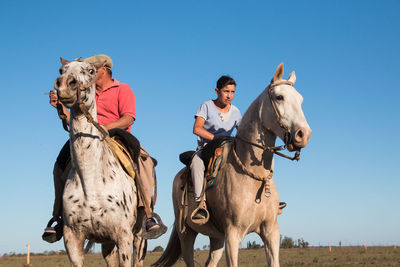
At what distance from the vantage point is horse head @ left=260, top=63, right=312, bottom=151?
633cm

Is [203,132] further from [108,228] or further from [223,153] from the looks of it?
[108,228]

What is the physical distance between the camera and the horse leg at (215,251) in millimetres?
8714

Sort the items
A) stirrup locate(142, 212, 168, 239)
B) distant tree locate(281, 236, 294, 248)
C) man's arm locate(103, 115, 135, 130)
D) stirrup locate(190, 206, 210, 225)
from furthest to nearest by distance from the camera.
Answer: distant tree locate(281, 236, 294, 248) → stirrup locate(190, 206, 210, 225) → man's arm locate(103, 115, 135, 130) → stirrup locate(142, 212, 168, 239)

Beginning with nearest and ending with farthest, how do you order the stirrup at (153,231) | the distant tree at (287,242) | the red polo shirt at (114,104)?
1. the stirrup at (153,231)
2. the red polo shirt at (114,104)
3. the distant tree at (287,242)

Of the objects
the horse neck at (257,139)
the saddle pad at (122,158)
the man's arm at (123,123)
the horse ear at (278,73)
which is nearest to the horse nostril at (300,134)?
the horse neck at (257,139)

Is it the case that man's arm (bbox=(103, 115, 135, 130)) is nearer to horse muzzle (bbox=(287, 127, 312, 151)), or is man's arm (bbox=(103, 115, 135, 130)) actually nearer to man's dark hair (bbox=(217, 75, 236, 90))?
man's dark hair (bbox=(217, 75, 236, 90))

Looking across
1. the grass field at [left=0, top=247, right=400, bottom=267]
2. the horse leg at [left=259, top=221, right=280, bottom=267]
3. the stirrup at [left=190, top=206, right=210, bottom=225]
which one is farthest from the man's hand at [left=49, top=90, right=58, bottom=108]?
the grass field at [left=0, top=247, right=400, bottom=267]

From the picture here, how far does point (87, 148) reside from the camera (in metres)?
6.02

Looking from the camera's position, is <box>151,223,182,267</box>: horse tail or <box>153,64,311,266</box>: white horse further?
<box>151,223,182,267</box>: horse tail

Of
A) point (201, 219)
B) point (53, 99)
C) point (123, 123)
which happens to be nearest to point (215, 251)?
point (201, 219)

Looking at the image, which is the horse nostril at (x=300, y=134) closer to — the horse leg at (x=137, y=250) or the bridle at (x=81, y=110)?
the bridle at (x=81, y=110)

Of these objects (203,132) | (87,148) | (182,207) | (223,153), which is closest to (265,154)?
(223,153)

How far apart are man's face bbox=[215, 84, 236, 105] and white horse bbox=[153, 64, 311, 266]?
1.18 metres

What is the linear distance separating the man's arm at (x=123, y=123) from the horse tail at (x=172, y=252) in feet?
10.2
